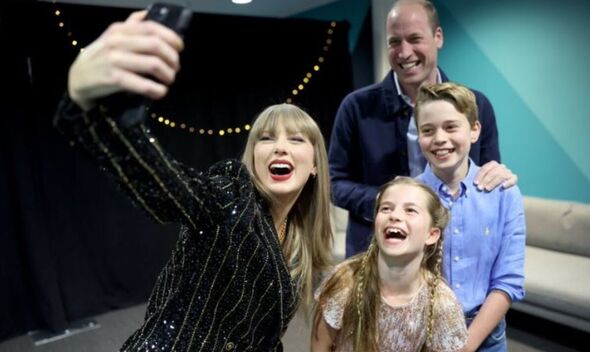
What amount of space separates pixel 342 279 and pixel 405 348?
0.81 ft

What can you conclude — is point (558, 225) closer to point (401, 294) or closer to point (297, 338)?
point (297, 338)

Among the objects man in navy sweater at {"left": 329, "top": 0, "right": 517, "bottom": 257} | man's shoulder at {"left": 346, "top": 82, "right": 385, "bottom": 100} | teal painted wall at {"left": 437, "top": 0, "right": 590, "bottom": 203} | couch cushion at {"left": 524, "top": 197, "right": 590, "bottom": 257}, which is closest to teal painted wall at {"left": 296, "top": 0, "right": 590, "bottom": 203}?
teal painted wall at {"left": 437, "top": 0, "right": 590, "bottom": 203}

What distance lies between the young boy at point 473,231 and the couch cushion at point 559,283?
180cm

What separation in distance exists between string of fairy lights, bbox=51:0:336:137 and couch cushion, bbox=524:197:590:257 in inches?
84.5

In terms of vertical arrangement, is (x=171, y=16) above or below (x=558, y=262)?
above

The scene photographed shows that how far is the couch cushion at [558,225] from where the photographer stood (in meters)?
3.37

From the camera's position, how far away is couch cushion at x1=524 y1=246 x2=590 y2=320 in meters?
2.80

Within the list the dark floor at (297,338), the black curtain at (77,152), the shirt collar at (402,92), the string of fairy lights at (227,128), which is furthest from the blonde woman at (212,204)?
the string of fairy lights at (227,128)

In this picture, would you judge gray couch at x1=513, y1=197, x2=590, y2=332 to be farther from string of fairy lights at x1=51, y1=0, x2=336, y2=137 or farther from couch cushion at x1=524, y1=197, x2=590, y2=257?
string of fairy lights at x1=51, y1=0, x2=336, y2=137

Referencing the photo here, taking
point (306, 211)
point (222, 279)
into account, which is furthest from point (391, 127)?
point (222, 279)

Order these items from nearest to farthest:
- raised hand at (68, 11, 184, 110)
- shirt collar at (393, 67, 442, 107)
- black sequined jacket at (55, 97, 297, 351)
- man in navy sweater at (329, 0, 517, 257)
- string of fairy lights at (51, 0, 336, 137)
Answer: raised hand at (68, 11, 184, 110) < black sequined jacket at (55, 97, 297, 351) < man in navy sweater at (329, 0, 517, 257) < shirt collar at (393, 67, 442, 107) < string of fairy lights at (51, 0, 336, 137)

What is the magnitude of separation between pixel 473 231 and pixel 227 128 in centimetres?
322

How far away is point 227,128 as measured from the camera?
4.29 m

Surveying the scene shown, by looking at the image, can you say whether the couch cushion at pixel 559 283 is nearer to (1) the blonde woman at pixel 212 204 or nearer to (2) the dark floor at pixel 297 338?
(2) the dark floor at pixel 297 338
